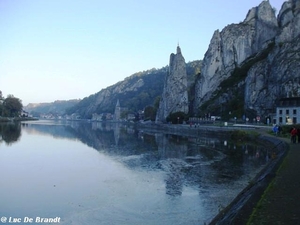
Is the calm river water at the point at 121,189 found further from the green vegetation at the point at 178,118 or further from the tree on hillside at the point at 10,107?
the tree on hillside at the point at 10,107

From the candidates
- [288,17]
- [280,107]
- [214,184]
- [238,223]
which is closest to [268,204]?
[238,223]

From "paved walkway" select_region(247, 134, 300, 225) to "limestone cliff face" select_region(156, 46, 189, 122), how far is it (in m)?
109

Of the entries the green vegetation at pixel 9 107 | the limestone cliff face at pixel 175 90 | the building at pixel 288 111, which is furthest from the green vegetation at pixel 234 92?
the green vegetation at pixel 9 107

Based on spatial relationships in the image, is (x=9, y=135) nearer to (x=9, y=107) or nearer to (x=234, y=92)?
(x=234, y=92)

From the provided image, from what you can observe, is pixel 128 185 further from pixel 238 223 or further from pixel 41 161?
pixel 41 161

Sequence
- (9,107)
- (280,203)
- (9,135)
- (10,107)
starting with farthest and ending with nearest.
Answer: (10,107) → (9,107) → (9,135) → (280,203)

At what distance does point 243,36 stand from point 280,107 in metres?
57.8

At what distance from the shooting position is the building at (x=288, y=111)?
56.4 m

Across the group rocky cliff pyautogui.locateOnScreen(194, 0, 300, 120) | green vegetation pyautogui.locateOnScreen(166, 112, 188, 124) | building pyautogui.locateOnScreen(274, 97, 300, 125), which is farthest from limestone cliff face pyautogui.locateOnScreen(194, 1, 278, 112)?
building pyautogui.locateOnScreen(274, 97, 300, 125)

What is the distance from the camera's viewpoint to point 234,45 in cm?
11156

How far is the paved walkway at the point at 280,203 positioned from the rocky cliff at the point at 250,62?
60154 mm

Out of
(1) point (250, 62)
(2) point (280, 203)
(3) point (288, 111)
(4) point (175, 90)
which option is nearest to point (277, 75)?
(3) point (288, 111)

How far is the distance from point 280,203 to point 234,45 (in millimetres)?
108643

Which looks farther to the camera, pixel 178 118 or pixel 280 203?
pixel 178 118
